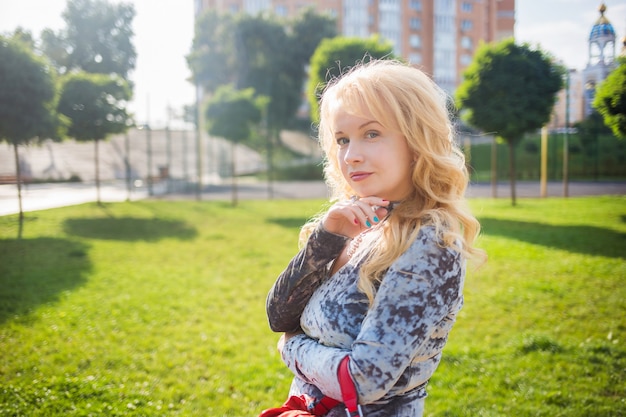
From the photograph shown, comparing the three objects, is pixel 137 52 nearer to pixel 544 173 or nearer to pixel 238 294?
pixel 238 294

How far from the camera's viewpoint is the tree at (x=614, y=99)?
10.5 feet

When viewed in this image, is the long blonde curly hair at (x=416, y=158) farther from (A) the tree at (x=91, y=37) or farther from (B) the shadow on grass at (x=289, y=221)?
(B) the shadow on grass at (x=289, y=221)

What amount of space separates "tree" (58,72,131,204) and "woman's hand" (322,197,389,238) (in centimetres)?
499

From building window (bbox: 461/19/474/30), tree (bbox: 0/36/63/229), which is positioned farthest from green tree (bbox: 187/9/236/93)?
tree (bbox: 0/36/63/229)

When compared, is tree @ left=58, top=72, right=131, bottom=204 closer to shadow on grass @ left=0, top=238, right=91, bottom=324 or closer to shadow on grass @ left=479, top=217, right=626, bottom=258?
shadow on grass @ left=0, top=238, right=91, bottom=324

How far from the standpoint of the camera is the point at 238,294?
5707 mm

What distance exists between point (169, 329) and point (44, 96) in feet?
8.64

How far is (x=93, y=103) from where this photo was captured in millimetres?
7164

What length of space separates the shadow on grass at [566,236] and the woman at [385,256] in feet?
15.7

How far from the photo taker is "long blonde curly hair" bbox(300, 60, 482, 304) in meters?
1.29

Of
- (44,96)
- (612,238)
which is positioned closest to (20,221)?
(44,96)

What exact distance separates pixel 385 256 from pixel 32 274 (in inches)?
202

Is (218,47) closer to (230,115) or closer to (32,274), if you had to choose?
(230,115)

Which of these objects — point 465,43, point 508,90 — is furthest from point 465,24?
point 508,90
